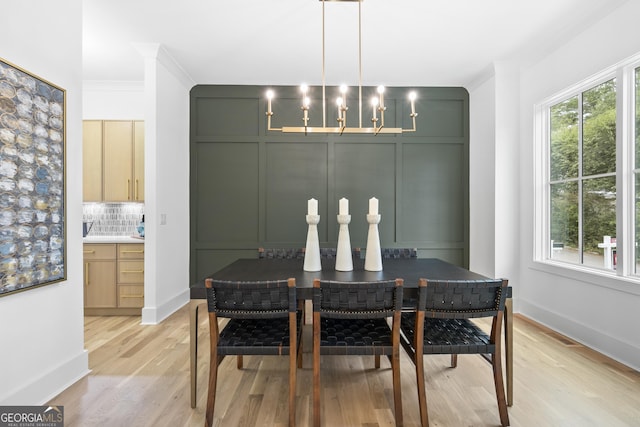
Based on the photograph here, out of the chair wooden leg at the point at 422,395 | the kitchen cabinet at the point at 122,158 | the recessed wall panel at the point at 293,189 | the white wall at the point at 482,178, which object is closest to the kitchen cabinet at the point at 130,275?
the kitchen cabinet at the point at 122,158

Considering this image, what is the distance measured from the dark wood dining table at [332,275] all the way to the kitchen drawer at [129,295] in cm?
169

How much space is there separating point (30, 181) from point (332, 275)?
186 cm

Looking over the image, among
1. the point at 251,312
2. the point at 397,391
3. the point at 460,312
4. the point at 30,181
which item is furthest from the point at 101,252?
the point at 460,312

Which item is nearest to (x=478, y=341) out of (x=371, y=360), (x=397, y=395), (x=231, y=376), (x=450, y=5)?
(x=397, y=395)

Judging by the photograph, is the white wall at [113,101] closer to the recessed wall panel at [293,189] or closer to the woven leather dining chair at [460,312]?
the recessed wall panel at [293,189]

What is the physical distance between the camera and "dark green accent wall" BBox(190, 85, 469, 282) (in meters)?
4.67

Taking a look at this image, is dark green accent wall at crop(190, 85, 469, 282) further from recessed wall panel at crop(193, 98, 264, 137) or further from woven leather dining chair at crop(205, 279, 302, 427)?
woven leather dining chair at crop(205, 279, 302, 427)

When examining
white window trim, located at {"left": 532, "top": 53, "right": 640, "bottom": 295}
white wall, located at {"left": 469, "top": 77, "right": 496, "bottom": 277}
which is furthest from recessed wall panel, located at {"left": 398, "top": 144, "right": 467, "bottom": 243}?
white window trim, located at {"left": 532, "top": 53, "right": 640, "bottom": 295}

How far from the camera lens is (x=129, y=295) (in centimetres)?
388

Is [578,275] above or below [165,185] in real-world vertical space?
below

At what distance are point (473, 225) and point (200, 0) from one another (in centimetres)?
398

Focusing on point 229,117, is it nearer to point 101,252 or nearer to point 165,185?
point 165,185

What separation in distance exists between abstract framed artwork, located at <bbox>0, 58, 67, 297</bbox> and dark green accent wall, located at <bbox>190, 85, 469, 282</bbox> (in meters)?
2.42

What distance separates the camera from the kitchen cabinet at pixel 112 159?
4090 millimetres
